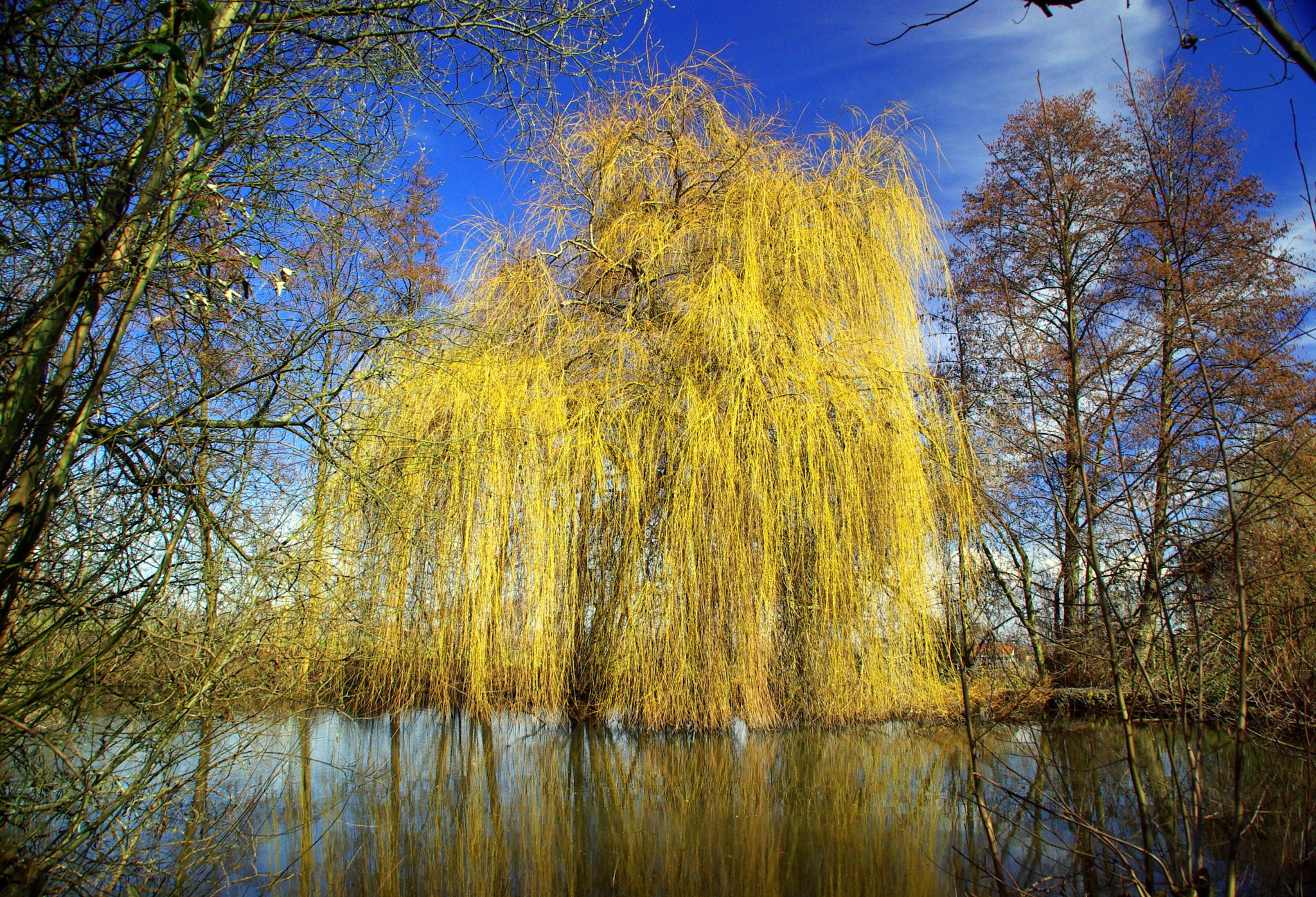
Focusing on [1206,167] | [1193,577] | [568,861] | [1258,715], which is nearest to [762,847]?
[568,861]

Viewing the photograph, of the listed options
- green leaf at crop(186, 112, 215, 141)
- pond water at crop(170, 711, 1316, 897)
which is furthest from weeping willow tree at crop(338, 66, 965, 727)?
green leaf at crop(186, 112, 215, 141)

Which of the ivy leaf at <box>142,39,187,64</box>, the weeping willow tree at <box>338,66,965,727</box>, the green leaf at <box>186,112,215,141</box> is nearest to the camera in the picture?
the ivy leaf at <box>142,39,187,64</box>

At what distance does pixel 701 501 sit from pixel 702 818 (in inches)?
92.1

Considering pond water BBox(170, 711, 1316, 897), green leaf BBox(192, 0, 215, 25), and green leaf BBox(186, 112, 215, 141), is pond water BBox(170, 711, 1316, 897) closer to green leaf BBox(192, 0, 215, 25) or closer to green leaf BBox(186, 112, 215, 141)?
green leaf BBox(186, 112, 215, 141)

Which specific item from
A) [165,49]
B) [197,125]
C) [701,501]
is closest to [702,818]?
[701,501]

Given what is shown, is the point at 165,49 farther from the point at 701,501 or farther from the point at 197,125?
the point at 701,501

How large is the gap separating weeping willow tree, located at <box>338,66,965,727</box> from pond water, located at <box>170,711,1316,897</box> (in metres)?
0.56

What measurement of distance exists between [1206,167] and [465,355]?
832 cm

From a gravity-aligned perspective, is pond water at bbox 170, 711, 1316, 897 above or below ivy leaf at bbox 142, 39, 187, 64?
below

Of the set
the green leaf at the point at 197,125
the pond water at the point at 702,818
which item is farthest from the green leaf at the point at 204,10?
the pond water at the point at 702,818

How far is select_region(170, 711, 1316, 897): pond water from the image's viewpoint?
10.4 ft

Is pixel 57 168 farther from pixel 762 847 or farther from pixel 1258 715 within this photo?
pixel 1258 715

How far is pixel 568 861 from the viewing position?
3443mm

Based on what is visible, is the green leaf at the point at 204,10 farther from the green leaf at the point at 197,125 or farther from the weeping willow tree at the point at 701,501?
the weeping willow tree at the point at 701,501
